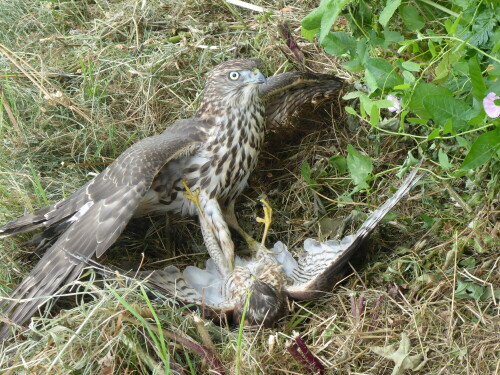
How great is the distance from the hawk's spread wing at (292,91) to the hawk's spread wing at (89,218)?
2.12 feet

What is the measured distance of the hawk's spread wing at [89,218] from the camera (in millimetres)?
3730

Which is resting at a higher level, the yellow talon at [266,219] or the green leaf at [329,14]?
the green leaf at [329,14]

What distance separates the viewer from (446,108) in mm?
3127

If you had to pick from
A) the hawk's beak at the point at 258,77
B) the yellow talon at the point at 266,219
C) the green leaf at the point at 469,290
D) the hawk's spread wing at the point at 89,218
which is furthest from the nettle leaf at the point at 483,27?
the hawk's spread wing at the point at 89,218

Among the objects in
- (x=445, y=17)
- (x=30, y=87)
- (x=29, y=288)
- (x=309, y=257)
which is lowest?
(x=309, y=257)

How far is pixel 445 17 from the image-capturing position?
3840mm

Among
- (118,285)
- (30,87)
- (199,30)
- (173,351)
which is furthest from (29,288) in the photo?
(199,30)

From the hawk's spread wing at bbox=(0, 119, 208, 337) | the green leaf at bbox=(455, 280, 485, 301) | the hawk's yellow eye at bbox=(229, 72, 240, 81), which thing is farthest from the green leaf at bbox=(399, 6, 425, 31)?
the hawk's spread wing at bbox=(0, 119, 208, 337)

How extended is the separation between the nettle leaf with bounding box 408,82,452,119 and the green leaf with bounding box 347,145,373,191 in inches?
22.8

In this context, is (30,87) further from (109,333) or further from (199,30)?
(109,333)

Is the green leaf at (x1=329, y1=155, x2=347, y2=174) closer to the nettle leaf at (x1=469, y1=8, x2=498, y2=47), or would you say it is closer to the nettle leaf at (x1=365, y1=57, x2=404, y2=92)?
the nettle leaf at (x1=365, y1=57, x2=404, y2=92)

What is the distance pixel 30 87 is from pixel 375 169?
252 cm

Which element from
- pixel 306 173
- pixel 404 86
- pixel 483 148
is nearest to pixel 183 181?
pixel 306 173

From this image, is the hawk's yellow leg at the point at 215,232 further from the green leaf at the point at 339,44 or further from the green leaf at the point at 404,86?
the green leaf at the point at 404,86
